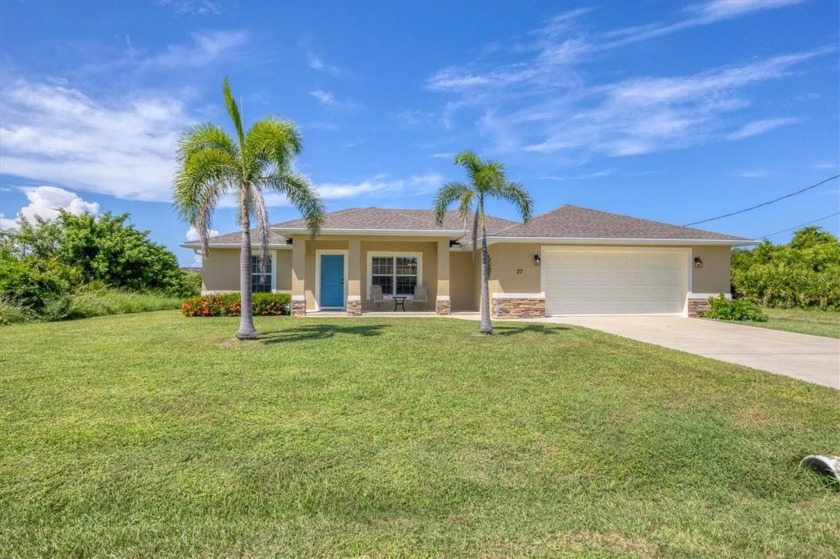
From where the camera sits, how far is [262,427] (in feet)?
14.4

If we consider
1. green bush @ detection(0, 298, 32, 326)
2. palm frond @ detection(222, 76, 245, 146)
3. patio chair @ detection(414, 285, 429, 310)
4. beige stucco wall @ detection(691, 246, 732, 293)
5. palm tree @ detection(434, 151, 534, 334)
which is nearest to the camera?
palm frond @ detection(222, 76, 245, 146)

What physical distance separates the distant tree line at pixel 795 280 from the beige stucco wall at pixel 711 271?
517 centimetres

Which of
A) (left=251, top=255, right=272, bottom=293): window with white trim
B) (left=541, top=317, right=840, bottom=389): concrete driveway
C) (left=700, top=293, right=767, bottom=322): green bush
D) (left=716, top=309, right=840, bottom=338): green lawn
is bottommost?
(left=541, top=317, right=840, bottom=389): concrete driveway

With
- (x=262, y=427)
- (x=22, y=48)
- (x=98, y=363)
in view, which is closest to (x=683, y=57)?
(x=262, y=427)

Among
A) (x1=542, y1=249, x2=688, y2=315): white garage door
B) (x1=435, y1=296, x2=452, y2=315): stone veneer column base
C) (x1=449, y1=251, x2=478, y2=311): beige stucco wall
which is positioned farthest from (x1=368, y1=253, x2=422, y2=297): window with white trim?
(x1=542, y1=249, x2=688, y2=315): white garage door

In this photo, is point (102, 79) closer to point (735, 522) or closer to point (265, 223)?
point (265, 223)

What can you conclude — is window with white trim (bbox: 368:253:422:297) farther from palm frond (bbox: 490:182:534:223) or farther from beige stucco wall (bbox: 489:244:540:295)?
palm frond (bbox: 490:182:534:223)

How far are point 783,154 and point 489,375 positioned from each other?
78.8 ft

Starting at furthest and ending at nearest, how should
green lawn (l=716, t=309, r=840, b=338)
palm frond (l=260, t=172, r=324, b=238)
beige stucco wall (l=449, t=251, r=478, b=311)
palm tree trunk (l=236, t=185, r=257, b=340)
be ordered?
beige stucco wall (l=449, t=251, r=478, b=311), green lawn (l=716, t=309, r=840, b=338), palm frond (l=260, t=172, r=324, b=238), palm tree trunk (l=236, t=185, r=257, b=340)

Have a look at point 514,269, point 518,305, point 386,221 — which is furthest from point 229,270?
point 518,305

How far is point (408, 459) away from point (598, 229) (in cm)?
1402

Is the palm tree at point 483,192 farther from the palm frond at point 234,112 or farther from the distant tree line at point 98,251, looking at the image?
the distant tree line at point 98,251

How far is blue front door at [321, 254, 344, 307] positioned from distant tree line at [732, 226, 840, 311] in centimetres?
1870

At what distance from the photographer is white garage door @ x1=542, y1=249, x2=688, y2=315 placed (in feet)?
50.6
